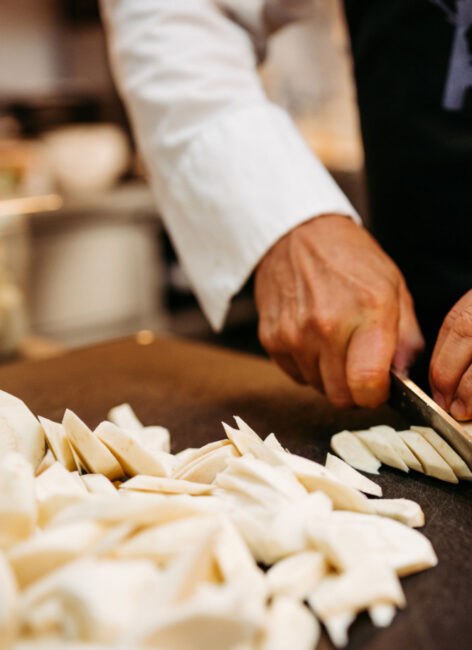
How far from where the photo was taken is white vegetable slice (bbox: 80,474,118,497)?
606 millimetres

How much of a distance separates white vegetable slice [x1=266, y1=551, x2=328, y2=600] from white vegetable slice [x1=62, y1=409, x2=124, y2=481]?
0.21 m

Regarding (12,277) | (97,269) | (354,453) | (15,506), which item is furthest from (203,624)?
(97,269)

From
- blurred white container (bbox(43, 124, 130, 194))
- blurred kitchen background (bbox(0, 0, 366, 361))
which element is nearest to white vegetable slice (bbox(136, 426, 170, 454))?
blurred kitchen background (bbox(0, 0, 366, 361))

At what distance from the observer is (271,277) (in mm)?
948

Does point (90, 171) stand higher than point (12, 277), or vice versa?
point (90, 171)

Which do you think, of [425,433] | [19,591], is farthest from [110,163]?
[19,591]

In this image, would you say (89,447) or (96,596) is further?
(89,447)

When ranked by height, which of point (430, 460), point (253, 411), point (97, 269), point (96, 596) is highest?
point (96, 596)

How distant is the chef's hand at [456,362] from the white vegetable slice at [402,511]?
0.48 feet

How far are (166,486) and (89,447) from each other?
10 cm

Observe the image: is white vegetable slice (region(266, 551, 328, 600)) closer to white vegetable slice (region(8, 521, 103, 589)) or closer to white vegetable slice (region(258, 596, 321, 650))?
→ white vegetable slice (region(258, 596, 321, 650))

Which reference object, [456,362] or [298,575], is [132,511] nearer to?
[298,575]

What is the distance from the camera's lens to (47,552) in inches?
17.9

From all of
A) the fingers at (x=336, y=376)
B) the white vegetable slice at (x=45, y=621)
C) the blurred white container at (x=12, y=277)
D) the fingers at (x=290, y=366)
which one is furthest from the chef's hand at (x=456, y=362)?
the blurred white container at (x=12, y=277)
